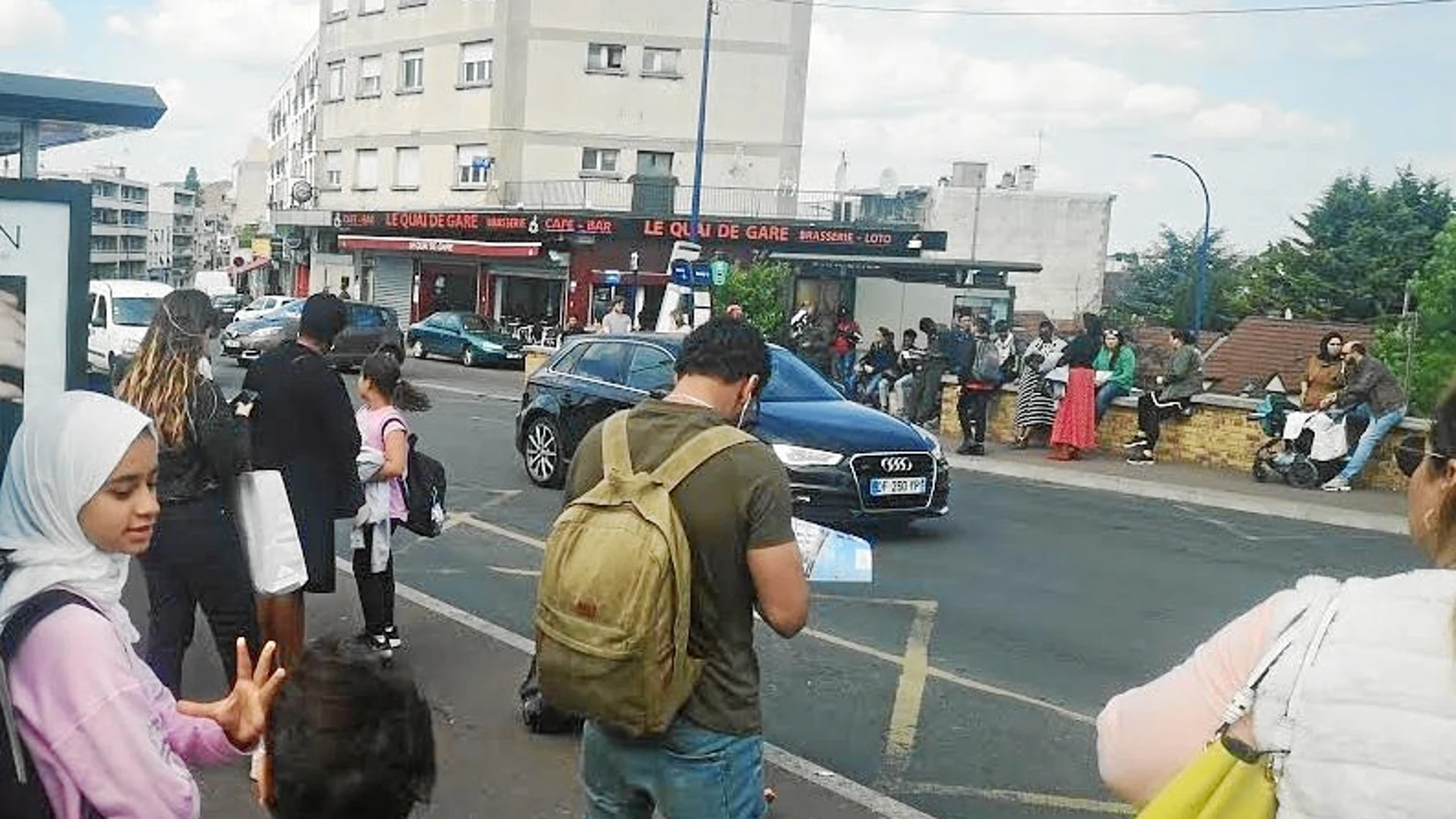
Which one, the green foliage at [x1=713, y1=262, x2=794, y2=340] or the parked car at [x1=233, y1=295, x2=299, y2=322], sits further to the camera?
the parked car at [x1=233, y1=295, x2=299, y2=322]

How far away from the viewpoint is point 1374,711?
5.36ft

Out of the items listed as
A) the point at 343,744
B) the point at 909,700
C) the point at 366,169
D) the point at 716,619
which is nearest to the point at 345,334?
the point at 366,169

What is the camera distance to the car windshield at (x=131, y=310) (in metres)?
23.8

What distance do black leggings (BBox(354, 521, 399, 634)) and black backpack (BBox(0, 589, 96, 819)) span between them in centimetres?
375

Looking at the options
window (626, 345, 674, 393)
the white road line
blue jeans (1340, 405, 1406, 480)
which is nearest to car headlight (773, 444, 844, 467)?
window (626, 345, 674, 393)

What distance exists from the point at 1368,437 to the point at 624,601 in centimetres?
1308

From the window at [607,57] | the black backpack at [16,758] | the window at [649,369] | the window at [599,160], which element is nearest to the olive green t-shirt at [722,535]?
the black backpack at [16,758]

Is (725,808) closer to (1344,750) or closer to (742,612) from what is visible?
(742,612)

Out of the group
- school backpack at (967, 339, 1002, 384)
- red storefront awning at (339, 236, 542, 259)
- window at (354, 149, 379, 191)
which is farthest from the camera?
window at (354, 149, 379, 191)

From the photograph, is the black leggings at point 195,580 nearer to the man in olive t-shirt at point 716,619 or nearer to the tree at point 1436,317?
the man in olive t-shirt at point 716,619

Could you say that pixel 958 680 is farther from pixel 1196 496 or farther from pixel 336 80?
pixel 336 80

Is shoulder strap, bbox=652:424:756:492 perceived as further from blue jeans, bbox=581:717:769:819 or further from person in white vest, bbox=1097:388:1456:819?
person in white vest, bbox=1097:388:1456:819

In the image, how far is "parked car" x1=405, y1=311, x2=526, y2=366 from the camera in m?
32.2

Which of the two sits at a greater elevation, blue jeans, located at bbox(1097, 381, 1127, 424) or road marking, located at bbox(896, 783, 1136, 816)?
blue jeans, located at bbox(1097, 381, 1127, 424)
